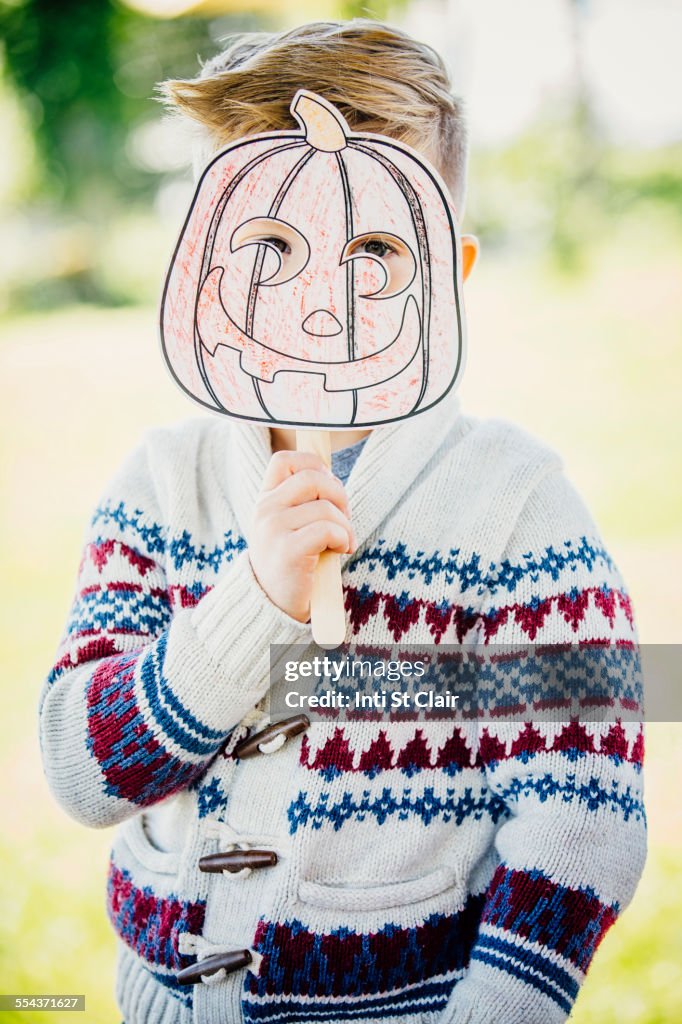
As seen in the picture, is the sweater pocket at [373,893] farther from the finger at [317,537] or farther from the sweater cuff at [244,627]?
the finger at [317,537]

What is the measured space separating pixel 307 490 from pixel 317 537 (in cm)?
5

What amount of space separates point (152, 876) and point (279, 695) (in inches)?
8.6

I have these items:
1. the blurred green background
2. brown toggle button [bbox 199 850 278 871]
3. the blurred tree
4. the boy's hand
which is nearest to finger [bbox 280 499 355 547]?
the boy's hand

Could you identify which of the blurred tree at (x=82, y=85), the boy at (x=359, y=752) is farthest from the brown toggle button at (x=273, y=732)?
the blurred tree at (x=82, y=85)

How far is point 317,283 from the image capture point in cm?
80

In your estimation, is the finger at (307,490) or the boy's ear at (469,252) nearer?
the finger at (307,490)

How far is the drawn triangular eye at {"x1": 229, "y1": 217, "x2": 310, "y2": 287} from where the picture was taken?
2.63 ft

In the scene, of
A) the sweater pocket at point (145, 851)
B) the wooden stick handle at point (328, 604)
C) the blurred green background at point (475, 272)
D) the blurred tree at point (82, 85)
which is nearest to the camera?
the wooden stick handle at point (328, 604)

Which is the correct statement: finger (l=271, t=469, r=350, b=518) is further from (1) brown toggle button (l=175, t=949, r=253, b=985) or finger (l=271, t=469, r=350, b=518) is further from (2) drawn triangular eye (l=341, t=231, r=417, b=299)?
(1) brown toggle button (l=175, t=949, r=253, b=985)

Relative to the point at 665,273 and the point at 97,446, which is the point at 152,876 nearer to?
the point at 97,446

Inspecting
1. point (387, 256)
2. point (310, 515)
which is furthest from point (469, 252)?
point (310, 515)

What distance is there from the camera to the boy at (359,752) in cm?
76

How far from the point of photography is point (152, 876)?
86cm

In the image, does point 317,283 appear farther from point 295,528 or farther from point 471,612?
point 471,612
